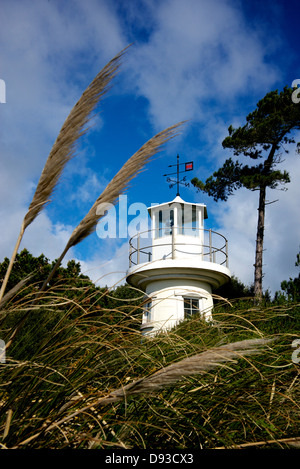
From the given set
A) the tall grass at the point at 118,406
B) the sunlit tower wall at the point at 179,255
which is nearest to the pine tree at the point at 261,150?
the sunlit tower wall at the point at 179,255

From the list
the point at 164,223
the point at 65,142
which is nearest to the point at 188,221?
the point at 164,223

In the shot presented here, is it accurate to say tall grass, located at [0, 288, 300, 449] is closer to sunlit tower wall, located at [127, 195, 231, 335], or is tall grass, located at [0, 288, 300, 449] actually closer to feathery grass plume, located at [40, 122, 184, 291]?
feathery grass plume, located at [40, 122, 184, 291]

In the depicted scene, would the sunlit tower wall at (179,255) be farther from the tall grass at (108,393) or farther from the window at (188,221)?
the tall grass at (108,393)

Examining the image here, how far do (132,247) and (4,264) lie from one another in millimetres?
5351

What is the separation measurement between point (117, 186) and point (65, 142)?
1.03 feet

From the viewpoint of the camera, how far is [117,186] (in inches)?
75.3

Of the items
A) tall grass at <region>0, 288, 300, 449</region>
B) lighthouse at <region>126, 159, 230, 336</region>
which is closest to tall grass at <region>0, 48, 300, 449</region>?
tall grass at <region>0, 288, 300, 449</region>

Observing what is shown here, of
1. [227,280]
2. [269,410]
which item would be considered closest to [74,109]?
[269,410]

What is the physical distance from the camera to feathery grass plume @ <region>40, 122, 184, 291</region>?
1832 mm

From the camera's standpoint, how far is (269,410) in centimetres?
179

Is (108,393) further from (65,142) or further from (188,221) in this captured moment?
(188,221)

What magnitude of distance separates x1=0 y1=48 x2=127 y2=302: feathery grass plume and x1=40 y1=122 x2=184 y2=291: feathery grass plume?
0.72 ft

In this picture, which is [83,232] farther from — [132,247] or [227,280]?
[227,280]
